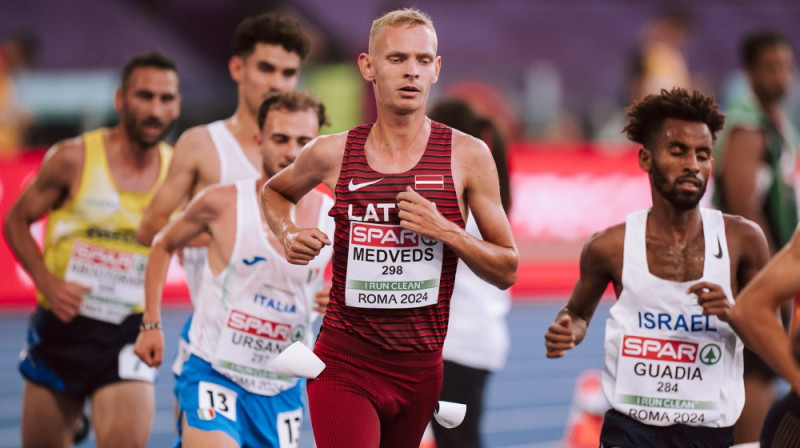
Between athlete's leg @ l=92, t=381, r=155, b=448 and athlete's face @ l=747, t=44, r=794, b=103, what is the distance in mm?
3668

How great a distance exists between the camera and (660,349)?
13.1 feet

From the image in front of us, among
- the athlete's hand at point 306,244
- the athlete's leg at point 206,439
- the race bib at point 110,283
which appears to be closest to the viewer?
the athlete's hand at point 306,244

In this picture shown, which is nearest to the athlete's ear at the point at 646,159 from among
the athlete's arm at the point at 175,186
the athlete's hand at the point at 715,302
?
the athlete's hand at the point at 715,302

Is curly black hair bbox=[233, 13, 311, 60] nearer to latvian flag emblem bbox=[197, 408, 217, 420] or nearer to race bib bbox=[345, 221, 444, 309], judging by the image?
latvian flag emblem bbox=[197, 408, 217, 420]

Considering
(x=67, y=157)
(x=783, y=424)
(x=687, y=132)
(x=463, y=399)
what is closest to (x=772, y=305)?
(x=783, y=424)

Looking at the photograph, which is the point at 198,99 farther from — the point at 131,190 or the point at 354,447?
the point at 354,447

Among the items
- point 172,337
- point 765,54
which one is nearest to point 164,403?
point 172,337

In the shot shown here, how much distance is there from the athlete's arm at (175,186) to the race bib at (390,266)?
1732 mm

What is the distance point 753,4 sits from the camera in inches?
929

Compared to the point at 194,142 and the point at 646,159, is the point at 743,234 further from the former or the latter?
the point at 194,142

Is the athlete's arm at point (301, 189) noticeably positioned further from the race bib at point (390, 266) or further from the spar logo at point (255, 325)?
the spar logo at point (255, 325)

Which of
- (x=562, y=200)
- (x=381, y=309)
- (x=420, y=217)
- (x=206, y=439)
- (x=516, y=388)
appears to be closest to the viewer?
(x=420, y=217)

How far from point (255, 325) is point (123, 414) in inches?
47.2

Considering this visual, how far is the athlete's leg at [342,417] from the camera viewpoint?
3.65 meters
